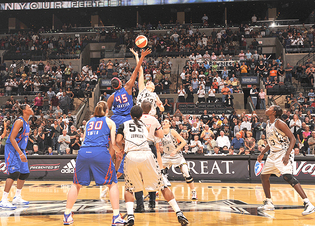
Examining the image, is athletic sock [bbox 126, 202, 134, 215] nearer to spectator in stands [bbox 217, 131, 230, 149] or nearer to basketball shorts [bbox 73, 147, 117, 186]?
basketball shorts [bbox 73, 147, 117, 186]

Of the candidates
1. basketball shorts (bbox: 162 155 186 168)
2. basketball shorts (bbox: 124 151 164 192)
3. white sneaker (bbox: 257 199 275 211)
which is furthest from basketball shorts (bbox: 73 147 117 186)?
basketball shorts (bbox: 162 155 186 168)

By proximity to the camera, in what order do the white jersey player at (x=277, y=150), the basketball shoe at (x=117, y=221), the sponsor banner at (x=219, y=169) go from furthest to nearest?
1. the sponsor banner at (x=219, y=169)
2. the white jersey player at (x=277, y=150)
3. the basketball shoe at (x=117, y=221)

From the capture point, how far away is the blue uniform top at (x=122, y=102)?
7.46 metres

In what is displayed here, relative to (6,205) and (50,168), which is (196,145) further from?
(6,205)

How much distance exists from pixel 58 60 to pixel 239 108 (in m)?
15.2

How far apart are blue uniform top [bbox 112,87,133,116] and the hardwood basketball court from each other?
2.10 m

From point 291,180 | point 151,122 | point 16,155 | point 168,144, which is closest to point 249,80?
point 168,144

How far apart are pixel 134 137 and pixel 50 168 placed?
29.7ft

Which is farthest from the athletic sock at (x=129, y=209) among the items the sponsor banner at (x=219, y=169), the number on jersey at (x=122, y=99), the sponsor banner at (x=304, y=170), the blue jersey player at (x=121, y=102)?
the sponsor banner at (x=304, y=170)

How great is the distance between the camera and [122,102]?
24.6 feet

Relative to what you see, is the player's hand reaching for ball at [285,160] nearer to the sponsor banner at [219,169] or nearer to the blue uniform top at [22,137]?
the blue uniform top at [22,137]

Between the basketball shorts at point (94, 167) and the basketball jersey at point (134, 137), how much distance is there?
1.46ft

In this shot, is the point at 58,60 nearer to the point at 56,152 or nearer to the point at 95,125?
the point at 56,152

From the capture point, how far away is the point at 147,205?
7805 mm
